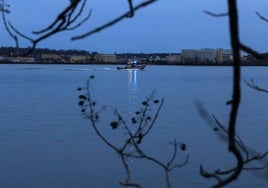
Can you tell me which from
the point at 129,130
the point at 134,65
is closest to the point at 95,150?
the point at 129,130

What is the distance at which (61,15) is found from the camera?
1.04m

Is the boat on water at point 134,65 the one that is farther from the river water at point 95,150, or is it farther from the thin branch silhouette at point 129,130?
the thin branch silhouette at point 129,130

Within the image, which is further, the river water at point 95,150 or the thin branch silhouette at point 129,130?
the river water at point 95,150

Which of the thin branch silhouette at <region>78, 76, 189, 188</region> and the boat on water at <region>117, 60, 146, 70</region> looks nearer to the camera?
the thin branch silhouette at <region>78, 76, 189, 188</region>

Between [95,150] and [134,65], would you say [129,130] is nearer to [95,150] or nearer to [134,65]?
[95,150]

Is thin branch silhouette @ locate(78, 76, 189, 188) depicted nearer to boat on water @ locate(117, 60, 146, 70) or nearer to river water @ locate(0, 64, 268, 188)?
river water @ locate(0, 64, 268, 188)

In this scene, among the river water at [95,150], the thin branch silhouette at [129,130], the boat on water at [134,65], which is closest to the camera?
the thin branch silhouette at [129,130]

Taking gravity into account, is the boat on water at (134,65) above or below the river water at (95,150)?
below

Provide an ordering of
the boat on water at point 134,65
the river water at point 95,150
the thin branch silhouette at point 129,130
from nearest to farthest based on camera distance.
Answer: the thin branch silhouette at point 129,130, the river water at point 95,150, the boat on water at point 134,65

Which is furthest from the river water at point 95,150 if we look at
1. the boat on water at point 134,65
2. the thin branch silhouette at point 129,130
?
the boat on water at point 134,65

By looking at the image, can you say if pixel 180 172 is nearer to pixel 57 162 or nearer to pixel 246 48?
pixel 57 162

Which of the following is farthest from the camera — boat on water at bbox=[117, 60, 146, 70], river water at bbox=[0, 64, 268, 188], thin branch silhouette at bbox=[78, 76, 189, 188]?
boat on water at bbox=[117, 60, 146, 70]

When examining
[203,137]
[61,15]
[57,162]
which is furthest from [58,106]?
[61,15]

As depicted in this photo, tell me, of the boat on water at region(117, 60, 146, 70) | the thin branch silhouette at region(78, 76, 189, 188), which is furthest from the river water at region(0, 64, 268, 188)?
the boat on water at region(117, 60, 146, 70)
